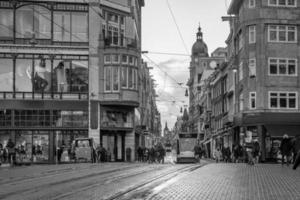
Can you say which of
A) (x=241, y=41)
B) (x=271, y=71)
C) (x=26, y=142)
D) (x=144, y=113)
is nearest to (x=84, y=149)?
(x=26, y=142)

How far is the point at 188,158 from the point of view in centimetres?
5638

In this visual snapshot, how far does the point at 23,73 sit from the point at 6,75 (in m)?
1.52

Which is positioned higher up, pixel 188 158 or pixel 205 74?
pixel 205 74

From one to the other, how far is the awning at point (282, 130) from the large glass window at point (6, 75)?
76.1 feet

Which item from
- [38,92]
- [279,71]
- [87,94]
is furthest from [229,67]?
[38,92]

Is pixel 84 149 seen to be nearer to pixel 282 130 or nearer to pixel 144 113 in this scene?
pixel 282 130

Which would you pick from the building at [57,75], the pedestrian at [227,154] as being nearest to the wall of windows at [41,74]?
the building at [57,75]

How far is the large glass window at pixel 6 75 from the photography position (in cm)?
5625

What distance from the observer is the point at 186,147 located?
2355 inches

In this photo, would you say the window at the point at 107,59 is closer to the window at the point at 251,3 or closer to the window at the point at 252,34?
the window at the point at 252,34

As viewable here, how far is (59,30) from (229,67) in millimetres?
20202

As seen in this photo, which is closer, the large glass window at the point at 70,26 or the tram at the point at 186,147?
the tram at the point at 186,147

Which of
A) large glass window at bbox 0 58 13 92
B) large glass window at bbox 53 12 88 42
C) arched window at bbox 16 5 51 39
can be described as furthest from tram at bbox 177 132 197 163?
large glass window at bbox 0 58 13 92

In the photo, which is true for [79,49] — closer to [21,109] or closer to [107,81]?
[107,81]
